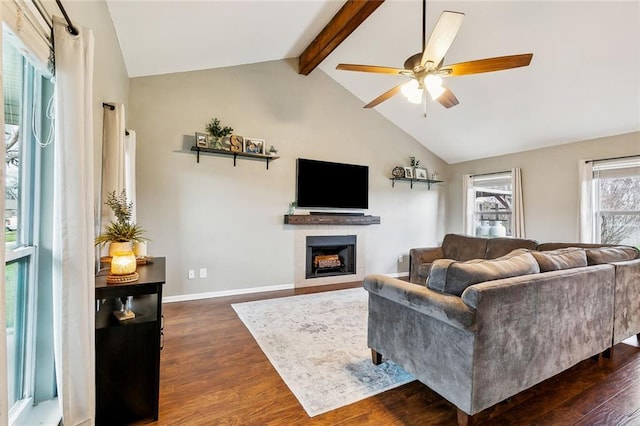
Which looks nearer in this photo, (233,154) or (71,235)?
(71,235)

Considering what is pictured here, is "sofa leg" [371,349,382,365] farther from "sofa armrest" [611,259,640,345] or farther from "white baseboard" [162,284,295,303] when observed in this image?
"white baseboard" [162,284,295,303]

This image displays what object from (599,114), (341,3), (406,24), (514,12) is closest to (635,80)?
(599,114)

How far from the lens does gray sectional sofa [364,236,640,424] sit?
155cm

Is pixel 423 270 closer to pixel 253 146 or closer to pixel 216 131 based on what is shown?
pixel 253 146

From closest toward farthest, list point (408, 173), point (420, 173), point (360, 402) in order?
point (360, 402) → point (408, 173) → point (420, 173)

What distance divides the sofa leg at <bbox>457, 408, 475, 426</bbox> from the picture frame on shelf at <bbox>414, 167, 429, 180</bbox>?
4.58 meters

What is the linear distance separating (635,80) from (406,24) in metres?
2.58

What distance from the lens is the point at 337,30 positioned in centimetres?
341

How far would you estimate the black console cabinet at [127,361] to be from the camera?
1.59 metres

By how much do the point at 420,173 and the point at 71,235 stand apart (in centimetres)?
551

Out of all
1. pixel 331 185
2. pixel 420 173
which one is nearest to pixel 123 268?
pixel 331 185

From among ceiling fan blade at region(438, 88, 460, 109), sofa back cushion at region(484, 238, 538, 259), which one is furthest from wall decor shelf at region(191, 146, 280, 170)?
sofa back cushion at region(484, 238, 538, 259)

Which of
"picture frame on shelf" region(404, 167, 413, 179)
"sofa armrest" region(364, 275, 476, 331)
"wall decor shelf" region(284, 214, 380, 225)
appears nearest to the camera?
"sofa armrest" region(364, 275, 476, 331)

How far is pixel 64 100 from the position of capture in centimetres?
132
